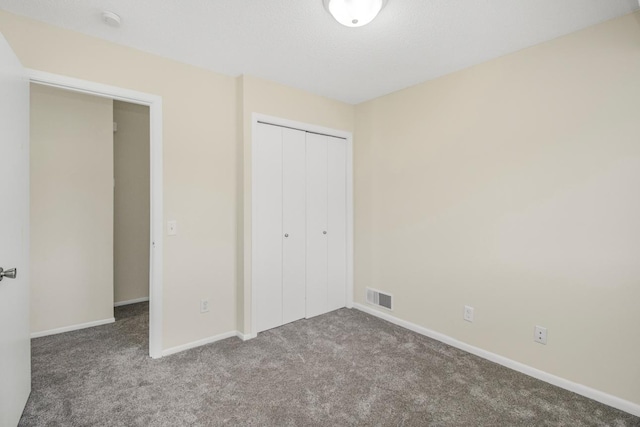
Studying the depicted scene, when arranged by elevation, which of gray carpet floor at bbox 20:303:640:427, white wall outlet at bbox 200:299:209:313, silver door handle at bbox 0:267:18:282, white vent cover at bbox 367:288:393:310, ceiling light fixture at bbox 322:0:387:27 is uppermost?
ceiling light fixture at bbox 322:0:387:27

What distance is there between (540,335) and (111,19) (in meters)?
3.56

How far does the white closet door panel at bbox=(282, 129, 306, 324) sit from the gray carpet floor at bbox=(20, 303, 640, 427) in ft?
1.47

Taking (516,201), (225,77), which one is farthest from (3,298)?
(516,201)

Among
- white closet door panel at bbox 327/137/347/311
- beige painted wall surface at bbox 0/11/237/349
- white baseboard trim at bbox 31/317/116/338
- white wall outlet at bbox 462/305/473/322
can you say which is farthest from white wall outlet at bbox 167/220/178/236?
white wall outlet at bbox 462/305/473/322

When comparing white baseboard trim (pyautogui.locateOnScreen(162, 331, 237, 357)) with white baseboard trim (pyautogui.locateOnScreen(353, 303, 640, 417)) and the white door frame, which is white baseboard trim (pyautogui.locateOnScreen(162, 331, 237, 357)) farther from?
white baseboard trim (pyautogui.locateOnScreen(353, 303, 640, 417))

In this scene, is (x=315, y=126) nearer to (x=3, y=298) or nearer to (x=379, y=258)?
(x=379, y=258)

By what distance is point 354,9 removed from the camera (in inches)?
69.3

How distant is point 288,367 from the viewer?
7.79 feet

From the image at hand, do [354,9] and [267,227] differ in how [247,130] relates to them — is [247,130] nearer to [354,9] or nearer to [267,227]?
[267,227]

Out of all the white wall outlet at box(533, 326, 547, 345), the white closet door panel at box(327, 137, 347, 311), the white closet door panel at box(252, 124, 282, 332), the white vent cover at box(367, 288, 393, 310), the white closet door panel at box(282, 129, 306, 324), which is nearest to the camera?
the white wall outlet at box(533, 326, 547, 345)

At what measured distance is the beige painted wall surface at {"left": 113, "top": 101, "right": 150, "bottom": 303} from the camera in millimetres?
3707

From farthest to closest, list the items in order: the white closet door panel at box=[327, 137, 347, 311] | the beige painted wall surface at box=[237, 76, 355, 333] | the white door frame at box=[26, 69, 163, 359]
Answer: the white closet door panel at box=[327, 137, 347, 311], the beige painted wall surface at box=[237, 76, 355, 333], the white door frame at box=[26, 69, 163, 359]

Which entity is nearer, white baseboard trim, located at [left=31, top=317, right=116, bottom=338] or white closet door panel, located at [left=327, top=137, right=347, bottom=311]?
white baseboard trim, located at [left=31, top=317, right=116, bottom=338]

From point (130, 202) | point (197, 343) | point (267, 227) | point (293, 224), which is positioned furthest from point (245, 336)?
point (130, 202)
